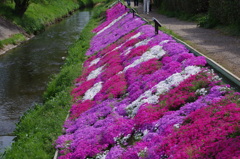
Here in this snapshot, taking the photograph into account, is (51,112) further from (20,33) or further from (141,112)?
(20,33)

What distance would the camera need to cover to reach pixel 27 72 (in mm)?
26203

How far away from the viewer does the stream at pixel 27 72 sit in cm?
1769

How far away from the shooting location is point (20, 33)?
3997 centimetres

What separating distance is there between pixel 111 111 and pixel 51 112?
373 centimetres

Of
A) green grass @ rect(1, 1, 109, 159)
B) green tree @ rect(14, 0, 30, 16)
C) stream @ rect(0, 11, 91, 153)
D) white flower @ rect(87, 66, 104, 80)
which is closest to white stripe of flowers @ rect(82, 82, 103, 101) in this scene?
green grass @ rect(1, 1, 109, 159)

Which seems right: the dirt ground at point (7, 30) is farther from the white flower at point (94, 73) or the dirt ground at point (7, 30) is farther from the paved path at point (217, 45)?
the paved path at point (217, 45)

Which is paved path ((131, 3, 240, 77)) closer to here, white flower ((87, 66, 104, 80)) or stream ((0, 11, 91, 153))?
white flower ((87, 66, 104, 80))

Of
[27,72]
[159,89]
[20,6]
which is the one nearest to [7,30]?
[20,6]

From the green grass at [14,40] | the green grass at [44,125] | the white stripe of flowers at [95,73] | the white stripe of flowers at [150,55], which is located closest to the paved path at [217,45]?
the white stripe of flowers at [150,55]

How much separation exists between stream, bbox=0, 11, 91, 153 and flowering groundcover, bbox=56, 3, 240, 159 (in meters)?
3.46

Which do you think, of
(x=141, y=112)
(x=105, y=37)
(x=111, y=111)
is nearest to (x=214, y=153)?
(x=141, y=112)

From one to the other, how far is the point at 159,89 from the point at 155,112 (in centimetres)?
185

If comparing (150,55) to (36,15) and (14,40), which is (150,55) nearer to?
(14,40)

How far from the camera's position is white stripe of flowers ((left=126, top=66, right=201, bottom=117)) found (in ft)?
40.0
